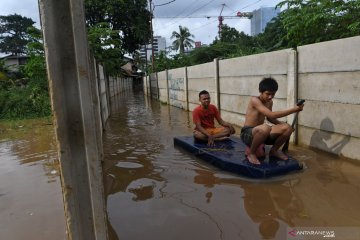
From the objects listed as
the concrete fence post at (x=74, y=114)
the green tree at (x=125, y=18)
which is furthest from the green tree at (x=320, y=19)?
the green tree at (x=125, y=18)

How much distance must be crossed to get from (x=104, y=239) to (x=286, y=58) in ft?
17.2

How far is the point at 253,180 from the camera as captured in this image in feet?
14.6

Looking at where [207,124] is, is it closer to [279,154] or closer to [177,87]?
[279,154]

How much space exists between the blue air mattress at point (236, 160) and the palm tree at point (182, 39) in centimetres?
4543

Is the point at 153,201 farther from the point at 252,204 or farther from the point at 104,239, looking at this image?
the point at 104,239

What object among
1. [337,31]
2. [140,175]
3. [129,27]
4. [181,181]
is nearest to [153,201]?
[181,181]

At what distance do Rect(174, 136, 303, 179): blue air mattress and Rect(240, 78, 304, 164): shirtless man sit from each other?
0.51 feet

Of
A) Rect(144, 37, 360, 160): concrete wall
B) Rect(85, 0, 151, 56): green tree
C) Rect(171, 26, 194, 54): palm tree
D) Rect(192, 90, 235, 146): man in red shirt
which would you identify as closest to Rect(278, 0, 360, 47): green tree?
Rect(144, 37, 360, 160): concrete wall

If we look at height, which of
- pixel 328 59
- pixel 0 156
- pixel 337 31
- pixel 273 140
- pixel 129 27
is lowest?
pixel 0 156

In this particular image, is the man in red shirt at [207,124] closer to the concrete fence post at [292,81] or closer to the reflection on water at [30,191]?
the concrete fence post at [292,81]

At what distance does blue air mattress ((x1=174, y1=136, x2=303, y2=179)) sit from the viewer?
4449 mm

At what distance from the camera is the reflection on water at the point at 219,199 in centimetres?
320

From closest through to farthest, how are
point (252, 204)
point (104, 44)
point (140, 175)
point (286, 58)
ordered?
point (252, 204), point (140, 175), point (286, 58), point (104, 44)

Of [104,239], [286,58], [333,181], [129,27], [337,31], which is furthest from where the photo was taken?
[129,27]
